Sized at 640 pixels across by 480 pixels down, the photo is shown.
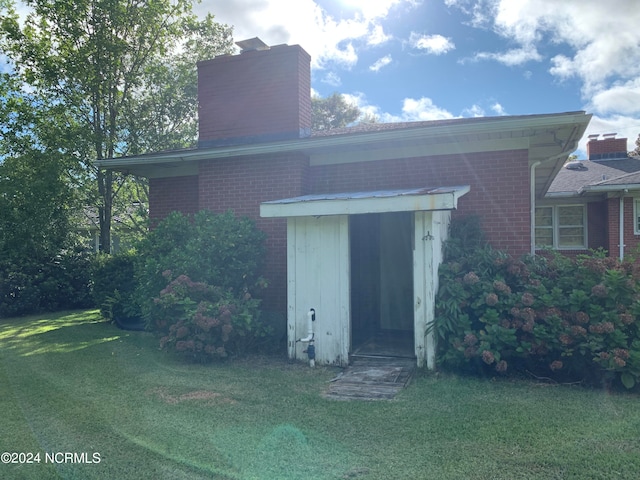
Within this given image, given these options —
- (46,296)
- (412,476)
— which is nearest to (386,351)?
(412,476)

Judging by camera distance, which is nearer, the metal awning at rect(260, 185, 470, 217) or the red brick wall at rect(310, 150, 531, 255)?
the metal awning at rect(260, 185, 470, 217)

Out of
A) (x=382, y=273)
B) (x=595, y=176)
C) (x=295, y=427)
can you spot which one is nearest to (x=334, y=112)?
Answer: (x=595, y=176)

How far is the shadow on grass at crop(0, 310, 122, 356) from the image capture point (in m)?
7.65

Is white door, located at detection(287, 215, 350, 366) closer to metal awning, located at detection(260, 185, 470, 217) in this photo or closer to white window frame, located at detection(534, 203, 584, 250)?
metal awning, located at detection(260, 185, 470, 217)

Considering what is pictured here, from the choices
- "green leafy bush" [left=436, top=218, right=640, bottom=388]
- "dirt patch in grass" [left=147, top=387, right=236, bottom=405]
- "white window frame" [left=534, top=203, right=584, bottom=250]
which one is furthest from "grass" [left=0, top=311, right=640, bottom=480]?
"white window frame" [left=534, top=203, right=584, bottom=250]

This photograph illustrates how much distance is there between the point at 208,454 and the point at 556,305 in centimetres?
425

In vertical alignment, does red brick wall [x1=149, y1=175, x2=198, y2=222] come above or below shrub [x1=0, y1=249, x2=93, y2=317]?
above

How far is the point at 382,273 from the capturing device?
8.87 m

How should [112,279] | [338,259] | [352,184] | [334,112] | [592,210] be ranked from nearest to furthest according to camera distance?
1. [338,259]
2. [352,184]
3. [112,279]
4. [592,210]
5. [334,112]

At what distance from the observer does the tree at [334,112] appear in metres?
33.0

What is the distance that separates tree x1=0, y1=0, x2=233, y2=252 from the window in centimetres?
1230

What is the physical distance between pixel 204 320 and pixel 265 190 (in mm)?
2803

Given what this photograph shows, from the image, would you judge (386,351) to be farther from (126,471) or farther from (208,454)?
(126,471)

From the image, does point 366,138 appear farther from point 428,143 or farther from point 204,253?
point 204,253
